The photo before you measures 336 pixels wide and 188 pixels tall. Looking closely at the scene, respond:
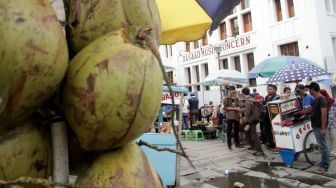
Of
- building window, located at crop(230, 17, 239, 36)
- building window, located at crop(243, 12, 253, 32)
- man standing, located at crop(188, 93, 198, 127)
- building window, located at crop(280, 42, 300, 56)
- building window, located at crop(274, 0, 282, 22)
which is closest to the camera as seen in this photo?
man standing, located at crop(188, 93, 198, 127)

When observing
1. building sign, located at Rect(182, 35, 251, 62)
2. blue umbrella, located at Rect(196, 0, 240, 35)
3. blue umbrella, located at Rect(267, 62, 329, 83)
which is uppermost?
building sign, located at Rect(182, 35, 251, 62)

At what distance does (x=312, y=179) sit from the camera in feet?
21.1

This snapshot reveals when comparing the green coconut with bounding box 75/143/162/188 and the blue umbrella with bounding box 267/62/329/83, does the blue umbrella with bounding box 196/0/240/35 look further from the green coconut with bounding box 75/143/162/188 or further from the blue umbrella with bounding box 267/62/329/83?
the blue umbrella with bounding box 267/62/329/83

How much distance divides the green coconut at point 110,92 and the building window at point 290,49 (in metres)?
18.5

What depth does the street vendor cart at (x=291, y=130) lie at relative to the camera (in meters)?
6.98

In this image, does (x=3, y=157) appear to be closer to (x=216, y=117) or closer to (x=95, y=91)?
(x=95, y=91)

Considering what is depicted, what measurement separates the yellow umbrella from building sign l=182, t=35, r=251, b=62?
18.7m

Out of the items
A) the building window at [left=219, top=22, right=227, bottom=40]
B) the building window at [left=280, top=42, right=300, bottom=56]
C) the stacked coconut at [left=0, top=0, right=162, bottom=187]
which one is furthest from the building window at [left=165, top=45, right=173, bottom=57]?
the stacked coconut at [left=0, top=0, right=162, bottom=187]

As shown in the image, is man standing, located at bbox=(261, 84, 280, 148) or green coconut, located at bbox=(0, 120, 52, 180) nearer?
green coconut, located at bbox=(0, 120, 52, 180)

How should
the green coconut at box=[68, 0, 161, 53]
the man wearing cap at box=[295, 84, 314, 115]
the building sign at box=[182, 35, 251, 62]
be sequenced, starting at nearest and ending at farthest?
the green coconut at box=[68, 0, 161, 53], the man wearing cap at box=[295, 84, 314, 115], the building sign at box=[182, 35, 251, 62]

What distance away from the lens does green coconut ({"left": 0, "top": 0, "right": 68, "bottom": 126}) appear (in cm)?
77

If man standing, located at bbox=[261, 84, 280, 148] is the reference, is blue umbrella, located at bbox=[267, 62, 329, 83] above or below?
above

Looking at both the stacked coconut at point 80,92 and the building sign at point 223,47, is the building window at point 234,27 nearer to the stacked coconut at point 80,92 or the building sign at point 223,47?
the building sign at point 223,47

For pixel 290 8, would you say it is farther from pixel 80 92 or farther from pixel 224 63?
pixel 80 92
